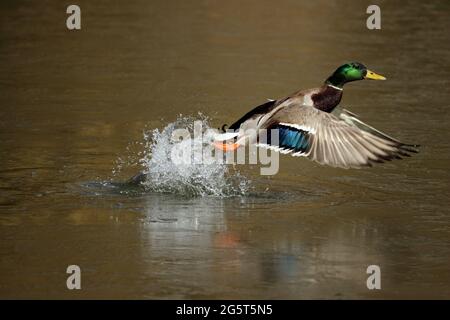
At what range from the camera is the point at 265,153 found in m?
10.6

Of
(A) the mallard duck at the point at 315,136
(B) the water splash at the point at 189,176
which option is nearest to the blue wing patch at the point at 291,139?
(A) the mallard duck at the point at 315,136

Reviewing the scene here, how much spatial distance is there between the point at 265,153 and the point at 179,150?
1.32 meters

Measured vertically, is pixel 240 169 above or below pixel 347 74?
below

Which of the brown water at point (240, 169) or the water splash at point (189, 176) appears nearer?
the brown water at point (240, 169)

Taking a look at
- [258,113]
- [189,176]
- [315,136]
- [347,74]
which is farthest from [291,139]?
[189,176]

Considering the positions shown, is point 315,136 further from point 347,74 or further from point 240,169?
point 240,169

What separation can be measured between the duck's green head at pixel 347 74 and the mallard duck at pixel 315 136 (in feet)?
0.62

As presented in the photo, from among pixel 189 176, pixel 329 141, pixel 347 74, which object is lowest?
pixel 189 176

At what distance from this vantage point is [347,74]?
9.17m

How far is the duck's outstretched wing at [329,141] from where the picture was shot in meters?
8.50

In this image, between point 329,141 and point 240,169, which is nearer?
point 329,141

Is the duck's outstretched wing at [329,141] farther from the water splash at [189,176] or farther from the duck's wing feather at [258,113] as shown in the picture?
the water splash at [189,176]

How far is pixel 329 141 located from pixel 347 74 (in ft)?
2.63
